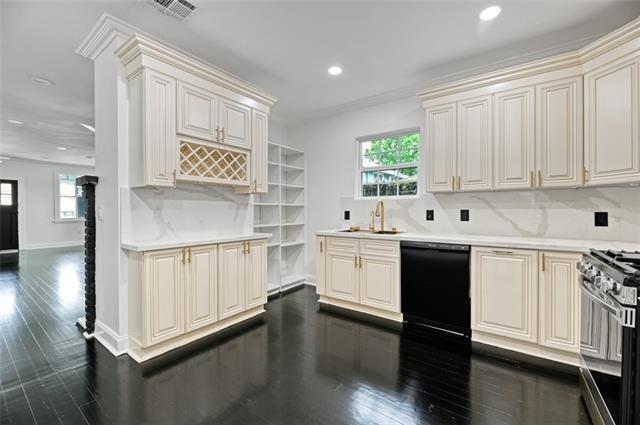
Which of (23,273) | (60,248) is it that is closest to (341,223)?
(23,273)

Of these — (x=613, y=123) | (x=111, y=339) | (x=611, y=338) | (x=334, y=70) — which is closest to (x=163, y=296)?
(x=111, y=339)

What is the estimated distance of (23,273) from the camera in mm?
5422

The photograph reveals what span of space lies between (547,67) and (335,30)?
1.94 metres

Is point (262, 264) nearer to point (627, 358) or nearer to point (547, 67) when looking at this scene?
point (627, 358)

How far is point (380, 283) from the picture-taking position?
328 cm

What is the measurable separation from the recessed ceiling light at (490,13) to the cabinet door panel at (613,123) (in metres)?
0.96

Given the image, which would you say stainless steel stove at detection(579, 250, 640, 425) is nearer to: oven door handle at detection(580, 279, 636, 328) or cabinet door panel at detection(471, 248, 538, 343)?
oven door handle at detection(580, 279, 636, 328)

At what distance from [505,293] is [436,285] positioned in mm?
586

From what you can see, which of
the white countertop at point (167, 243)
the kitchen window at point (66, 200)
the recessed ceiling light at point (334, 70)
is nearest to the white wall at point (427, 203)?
the recessed ceiling light at point (334, 70)

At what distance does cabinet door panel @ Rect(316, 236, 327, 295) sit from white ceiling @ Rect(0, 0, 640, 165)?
202 cm

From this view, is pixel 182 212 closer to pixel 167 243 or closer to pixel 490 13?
pixel 167 243

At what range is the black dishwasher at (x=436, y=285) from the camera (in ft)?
9.08

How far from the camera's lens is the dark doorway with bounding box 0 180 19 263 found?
7.98 meters

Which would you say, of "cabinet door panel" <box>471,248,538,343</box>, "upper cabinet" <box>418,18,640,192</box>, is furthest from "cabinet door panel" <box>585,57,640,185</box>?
"cabinet door panel" <box>471,248,538,343</box>
